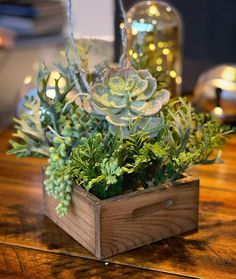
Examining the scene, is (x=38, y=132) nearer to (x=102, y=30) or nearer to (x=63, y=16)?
(x=102, y=30)

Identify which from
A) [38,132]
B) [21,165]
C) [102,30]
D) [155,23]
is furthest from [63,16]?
[38,132]

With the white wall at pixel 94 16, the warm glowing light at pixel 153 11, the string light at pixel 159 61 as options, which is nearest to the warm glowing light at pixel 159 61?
the string light at pixel 159 61

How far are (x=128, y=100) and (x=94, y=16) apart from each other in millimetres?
2433

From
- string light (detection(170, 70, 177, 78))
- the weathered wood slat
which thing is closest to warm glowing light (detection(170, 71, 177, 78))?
string light (detection(170, 70, 177, 78))

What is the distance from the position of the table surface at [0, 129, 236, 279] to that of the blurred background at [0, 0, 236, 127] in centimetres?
31

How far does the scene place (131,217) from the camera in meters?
0.90

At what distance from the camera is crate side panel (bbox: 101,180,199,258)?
89 centimetres

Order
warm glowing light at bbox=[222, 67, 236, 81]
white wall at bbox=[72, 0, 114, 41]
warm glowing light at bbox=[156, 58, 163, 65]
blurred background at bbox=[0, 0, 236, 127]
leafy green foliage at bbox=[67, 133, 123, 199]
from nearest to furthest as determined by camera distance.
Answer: leafy green foliage at bbox=[67, 133, 123, 199], warm glowing light at bbox=[156, 58, 163, 65], warm glowing light at bbox=[222, 67, 236, 81], blurred background at bbox=[0, 0, 236, 127], white wall at bbox=[72, 0, 114, 41]

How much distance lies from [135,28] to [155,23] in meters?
0.06

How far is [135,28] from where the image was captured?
4.54 feet

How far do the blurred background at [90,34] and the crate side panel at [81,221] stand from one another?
305mm

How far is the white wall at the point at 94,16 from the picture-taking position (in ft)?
10.2

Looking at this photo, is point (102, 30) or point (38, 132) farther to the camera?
point (102, 30)

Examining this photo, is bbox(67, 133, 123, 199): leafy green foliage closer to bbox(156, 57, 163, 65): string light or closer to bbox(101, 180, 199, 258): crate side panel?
bbox(101, 180, 199, 258): crate side panel
